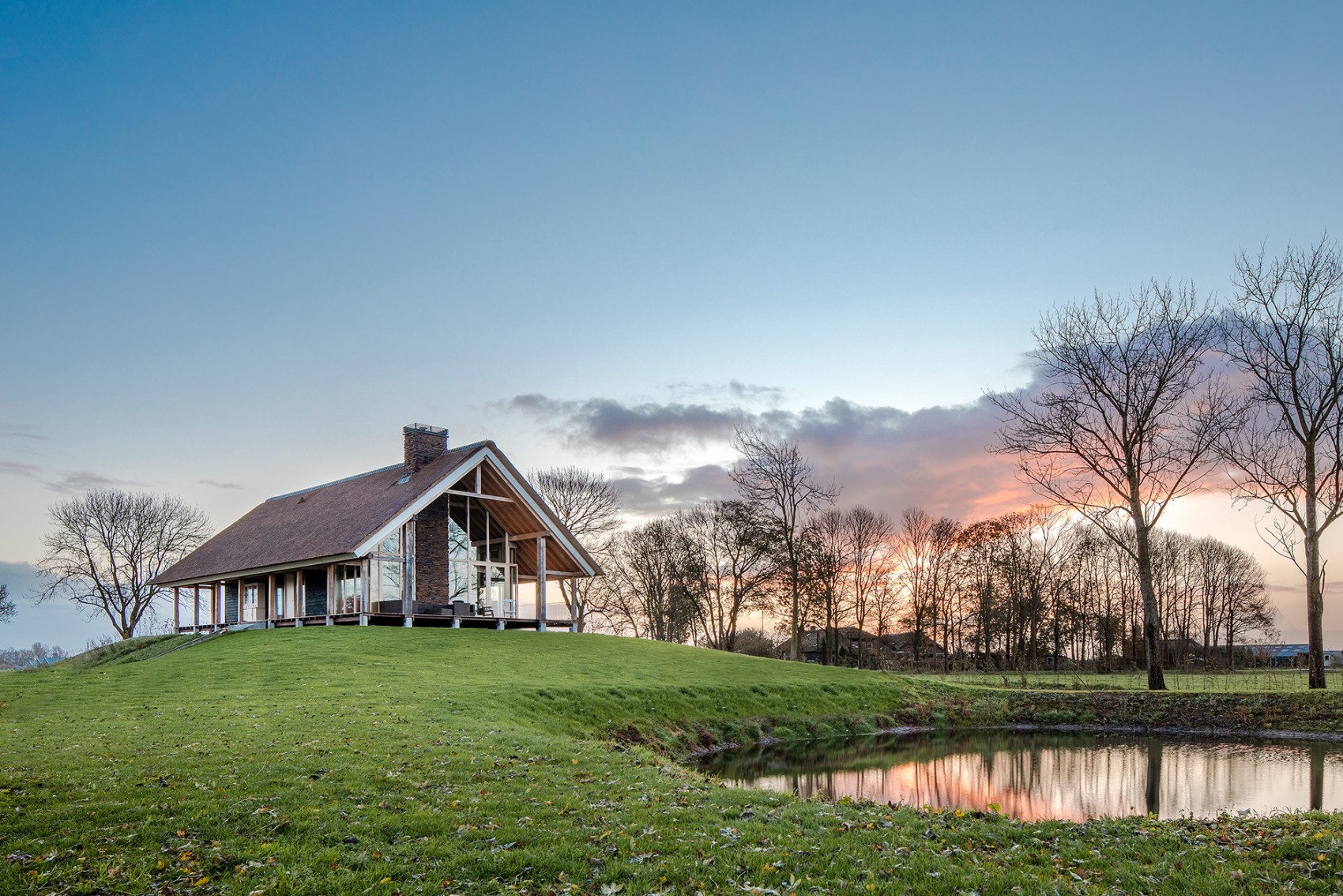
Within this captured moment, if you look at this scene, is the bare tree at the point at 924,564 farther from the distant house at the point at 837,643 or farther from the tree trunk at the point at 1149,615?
the tree trunk at the point at 1149,615

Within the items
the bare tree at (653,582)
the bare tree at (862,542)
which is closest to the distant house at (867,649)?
the bare tree at (862,542)

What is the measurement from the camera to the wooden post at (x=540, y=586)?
34.0 meters

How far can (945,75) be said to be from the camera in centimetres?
1769

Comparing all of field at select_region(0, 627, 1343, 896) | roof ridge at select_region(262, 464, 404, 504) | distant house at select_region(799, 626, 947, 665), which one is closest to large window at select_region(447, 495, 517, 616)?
roof ridge at select_region(262, 464, 404, 504)

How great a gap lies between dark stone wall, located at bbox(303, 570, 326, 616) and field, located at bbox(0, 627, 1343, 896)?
14.6 m

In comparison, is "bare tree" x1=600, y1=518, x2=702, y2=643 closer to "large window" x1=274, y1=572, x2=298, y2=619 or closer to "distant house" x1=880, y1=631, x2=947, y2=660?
"distant house" x1=880, y1=631, x2=947, y2=660

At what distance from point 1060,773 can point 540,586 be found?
21.7 metres

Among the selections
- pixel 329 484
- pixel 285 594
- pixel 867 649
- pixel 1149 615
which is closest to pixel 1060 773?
pixel 1149 615

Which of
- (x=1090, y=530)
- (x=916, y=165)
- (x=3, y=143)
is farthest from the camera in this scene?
(x=1090, y=530)

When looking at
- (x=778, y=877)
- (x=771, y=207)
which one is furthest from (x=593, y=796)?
(x=771, y=207)

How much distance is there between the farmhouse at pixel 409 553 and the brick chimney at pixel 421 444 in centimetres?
5

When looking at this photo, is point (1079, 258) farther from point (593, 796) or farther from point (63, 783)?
point (63, 783)

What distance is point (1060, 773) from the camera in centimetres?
1795

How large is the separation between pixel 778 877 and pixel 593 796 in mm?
3560
